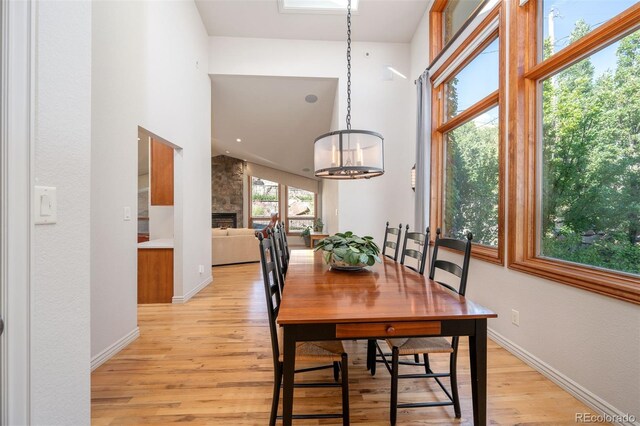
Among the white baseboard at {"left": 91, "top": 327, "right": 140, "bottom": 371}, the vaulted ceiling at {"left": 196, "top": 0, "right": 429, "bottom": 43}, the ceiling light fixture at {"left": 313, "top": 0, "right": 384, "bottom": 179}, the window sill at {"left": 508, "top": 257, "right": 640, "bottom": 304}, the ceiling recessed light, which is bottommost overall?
the white baseboard at {"left": 91, "top": 327, "right": 140, "bottom": 371}

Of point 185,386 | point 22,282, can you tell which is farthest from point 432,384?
point 22,282

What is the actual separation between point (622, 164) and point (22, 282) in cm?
281

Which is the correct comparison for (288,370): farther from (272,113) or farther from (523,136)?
(272,113)

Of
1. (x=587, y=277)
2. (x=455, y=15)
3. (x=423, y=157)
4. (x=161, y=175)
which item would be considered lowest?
(x=587, y=277)

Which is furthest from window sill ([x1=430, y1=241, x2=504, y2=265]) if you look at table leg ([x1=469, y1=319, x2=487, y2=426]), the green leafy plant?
table leg ([x1=469, y1=319, x2=487, y2=426])

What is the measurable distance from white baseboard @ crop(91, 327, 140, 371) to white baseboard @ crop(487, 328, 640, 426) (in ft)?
10.7

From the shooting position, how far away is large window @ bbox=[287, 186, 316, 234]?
35.4ft

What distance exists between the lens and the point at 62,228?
993 millimetres

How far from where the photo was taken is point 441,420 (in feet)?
5.48

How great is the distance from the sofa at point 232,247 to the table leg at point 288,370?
5113 millimetres

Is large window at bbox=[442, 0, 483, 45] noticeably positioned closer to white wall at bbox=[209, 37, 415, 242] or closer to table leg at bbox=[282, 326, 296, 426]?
white wall at bbox=[209, 37, 415, 242]

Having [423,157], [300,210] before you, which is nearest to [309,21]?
[423,157]

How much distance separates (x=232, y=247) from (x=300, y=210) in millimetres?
4854

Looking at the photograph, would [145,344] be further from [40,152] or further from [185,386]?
[40,152]
